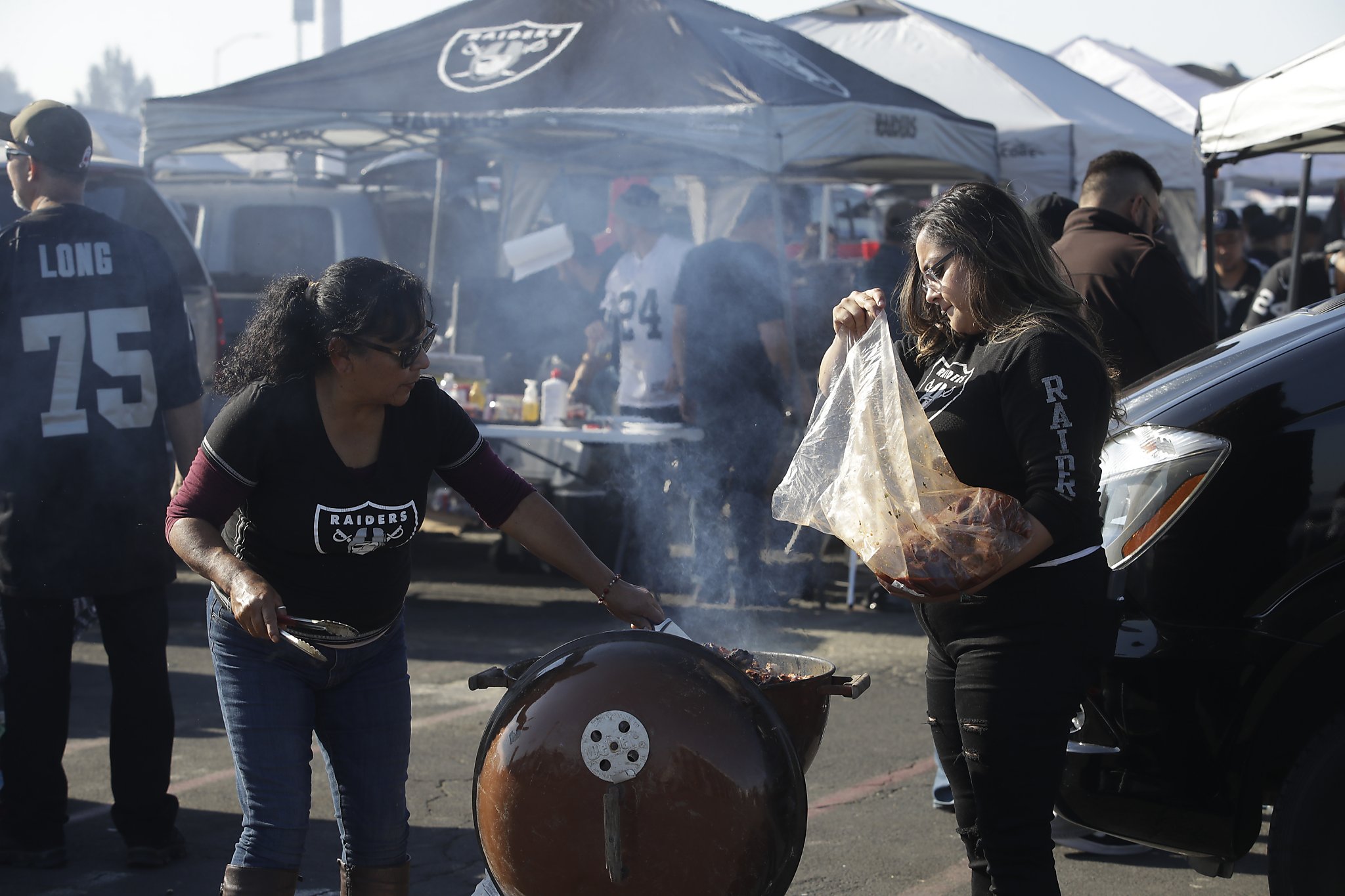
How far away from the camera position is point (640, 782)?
2438 mm

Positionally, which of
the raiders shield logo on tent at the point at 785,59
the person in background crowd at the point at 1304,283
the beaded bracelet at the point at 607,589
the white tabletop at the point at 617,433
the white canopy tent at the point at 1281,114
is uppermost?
the raiders shield logo on tent at the point at 785,59

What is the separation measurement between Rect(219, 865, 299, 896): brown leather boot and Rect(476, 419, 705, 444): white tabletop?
478cm

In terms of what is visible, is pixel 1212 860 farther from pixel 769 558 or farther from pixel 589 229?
pixel 589 229

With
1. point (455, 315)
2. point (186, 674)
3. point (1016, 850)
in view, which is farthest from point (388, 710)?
point (455, 315)

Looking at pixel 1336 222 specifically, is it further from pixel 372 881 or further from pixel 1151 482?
pixel 372 881

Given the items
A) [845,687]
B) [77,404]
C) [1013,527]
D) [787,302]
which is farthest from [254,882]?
[787,302]

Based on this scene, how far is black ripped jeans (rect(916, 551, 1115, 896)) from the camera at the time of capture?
8.41 ft

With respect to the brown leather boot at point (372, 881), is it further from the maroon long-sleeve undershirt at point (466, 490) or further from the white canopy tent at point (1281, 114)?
the white canopy tent at point (1281, 114)

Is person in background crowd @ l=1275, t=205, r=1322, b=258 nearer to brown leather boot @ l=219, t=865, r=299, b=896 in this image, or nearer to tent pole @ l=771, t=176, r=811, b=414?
tent pole @ l=771, t=176, r=811, b=414

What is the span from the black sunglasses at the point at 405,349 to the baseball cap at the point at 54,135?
1812 millimetres

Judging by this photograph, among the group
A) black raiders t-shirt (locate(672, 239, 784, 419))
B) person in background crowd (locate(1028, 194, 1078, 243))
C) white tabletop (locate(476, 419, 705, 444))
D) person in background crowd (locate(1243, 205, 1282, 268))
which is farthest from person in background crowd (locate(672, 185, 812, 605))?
person in background crowd (locate(1243, 205, 1282, 268))

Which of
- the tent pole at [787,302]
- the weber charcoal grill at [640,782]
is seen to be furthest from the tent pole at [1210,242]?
the weber charcoal grill at [640,782]

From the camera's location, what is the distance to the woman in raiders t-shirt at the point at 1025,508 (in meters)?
2.54

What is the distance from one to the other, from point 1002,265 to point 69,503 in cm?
287
